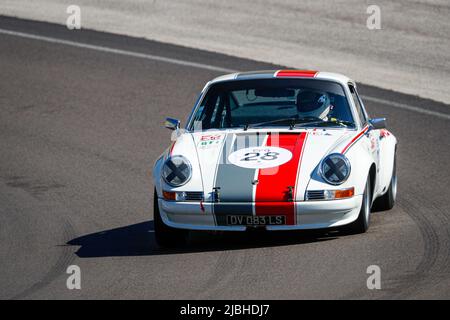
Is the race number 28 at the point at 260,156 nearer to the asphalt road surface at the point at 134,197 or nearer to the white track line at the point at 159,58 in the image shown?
the asphalt road surface at the point at 134,197

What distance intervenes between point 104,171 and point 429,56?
765 cm

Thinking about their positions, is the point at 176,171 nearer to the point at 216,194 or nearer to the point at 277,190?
the point at 216,194

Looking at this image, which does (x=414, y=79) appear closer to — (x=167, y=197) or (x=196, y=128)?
(x=196, y=128)

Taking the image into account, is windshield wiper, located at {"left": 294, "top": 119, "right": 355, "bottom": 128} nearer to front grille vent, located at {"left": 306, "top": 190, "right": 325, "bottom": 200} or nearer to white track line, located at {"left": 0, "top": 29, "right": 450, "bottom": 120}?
front grille vent, located at {"left": 306, "top": 190, "right": 325, "bottom": 200}

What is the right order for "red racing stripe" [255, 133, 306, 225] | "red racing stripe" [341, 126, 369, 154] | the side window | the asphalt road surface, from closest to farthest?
the asphalt road surface → "red racing stripe" [255, 133, 306, 225] → "red racing stripe" [341, 126, 369, 154] → the side window

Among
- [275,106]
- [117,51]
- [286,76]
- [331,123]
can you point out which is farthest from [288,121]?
[117,51]

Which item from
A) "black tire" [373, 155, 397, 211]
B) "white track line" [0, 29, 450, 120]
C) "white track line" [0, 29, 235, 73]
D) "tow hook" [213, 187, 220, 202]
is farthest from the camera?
"white track line" [0, 29, 235, 73]

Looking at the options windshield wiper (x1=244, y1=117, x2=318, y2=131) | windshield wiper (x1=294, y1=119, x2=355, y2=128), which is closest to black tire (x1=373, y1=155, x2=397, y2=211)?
windshield wiper (x1=294, y1=119, x2=355, y2=128)

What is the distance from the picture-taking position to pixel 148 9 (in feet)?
67.8

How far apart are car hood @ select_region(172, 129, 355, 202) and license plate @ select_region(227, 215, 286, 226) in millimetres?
133

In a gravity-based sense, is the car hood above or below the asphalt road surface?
above

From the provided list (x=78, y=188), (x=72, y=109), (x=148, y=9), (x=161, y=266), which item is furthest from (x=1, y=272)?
(x=148, y=9)

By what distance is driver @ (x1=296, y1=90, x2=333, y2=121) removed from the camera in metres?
9.55

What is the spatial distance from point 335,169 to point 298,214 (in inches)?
20.6
